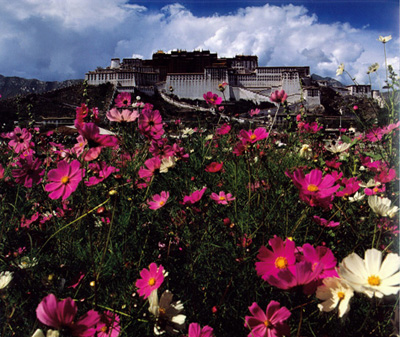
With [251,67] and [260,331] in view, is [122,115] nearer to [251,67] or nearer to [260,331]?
[260,331]

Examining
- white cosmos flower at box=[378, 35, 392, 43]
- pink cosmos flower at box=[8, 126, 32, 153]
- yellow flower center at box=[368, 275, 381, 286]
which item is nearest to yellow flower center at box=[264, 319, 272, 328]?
yellow flower center at box=[368, 275, 381, 286]

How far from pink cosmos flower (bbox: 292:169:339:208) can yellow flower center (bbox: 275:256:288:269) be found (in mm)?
101

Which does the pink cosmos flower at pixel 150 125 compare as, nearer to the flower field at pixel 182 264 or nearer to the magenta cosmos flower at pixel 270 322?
the flower field at pixel 182 264

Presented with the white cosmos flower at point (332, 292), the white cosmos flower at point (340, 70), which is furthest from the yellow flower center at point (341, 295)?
the white cosmos flower at point (340, 70)

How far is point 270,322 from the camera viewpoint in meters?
0.31

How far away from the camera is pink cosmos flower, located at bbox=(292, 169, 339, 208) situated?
16.5 inches

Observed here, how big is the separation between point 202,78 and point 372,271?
25.4 meters

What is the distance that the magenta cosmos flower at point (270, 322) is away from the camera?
304 mm

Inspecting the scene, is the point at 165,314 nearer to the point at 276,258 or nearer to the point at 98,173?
the point at 276,258

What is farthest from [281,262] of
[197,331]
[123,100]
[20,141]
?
[20,141]

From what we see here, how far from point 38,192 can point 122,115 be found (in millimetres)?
239

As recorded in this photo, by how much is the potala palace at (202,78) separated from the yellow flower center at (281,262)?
2383 centimetres

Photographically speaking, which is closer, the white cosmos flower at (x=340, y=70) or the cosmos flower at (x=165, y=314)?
the cosmos flower at (x=165, y=314)

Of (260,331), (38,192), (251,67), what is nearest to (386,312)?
(260,331)
